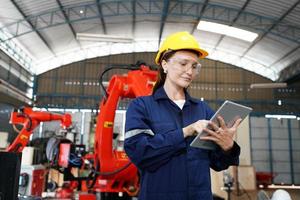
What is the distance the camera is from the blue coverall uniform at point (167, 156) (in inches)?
66.9

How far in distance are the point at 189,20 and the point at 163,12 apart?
1.82 metres

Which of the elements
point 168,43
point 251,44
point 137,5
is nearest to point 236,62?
point 251,44

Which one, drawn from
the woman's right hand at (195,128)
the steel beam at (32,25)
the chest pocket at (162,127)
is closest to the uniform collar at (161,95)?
the chest pocket at (162,127)

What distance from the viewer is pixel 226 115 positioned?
1.70 metres

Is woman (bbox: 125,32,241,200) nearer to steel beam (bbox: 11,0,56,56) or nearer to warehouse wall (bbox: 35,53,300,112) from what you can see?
steel beam (bbox: 11,0,56,56)

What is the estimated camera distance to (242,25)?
16.5 meters

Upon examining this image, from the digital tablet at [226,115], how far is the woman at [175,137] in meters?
0.03

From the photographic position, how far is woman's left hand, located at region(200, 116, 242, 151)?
167cm

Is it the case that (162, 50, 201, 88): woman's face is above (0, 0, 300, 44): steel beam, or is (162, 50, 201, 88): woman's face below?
below

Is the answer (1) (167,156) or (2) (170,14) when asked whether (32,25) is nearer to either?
(2) (170,14)

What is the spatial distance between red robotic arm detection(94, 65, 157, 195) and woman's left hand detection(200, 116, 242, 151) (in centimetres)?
299

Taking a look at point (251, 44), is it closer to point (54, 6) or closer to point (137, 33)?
point (137, 33)

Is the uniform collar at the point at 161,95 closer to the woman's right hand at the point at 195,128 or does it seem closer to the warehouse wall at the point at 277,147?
the woman's right hand at the point at 195,128

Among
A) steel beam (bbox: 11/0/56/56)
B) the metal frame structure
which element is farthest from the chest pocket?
the metal frame structure
